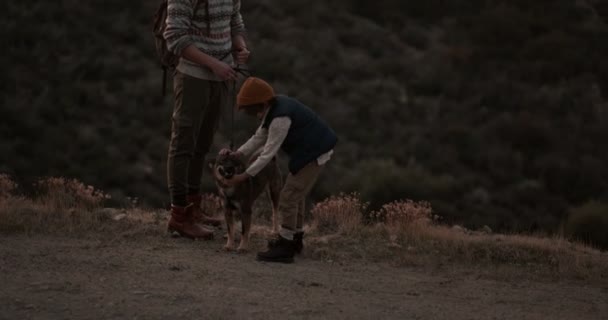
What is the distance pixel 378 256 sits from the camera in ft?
25.3

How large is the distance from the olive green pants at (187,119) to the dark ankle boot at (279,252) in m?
1.14

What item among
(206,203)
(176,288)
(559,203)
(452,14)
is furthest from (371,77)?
(176,288)

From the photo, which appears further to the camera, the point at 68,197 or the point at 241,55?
the point at 68,197

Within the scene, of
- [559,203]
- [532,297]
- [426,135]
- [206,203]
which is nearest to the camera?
[532,297]

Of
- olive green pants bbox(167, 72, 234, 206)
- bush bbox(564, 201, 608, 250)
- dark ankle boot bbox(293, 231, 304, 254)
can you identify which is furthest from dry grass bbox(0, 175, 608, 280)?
bush bbox(564, 201, 608, 250)

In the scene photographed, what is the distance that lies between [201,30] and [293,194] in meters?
1.74

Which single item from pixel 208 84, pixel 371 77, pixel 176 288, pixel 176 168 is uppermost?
pixel 371 77

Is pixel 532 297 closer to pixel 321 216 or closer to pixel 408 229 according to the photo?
pixel 408 229

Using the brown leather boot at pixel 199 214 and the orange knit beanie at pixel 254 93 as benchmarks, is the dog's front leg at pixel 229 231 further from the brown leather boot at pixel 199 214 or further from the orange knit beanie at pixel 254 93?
the orange knit beanie at pixel 254 93

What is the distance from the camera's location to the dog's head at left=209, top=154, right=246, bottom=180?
7184mm

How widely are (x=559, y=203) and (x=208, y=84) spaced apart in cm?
1274

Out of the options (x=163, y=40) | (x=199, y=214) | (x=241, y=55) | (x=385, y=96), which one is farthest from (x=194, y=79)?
(x=385, y=96)

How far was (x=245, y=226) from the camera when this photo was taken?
752cm

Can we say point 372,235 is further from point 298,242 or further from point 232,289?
point 232,289
